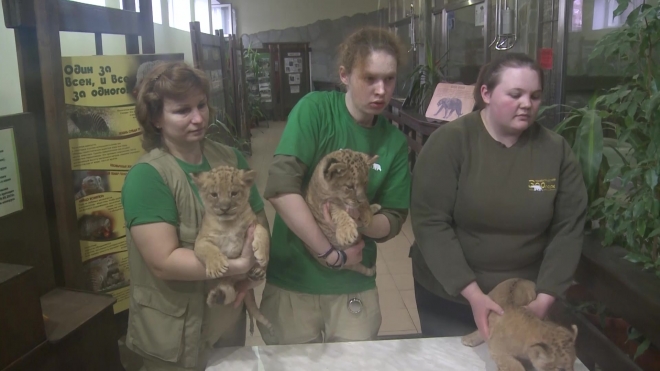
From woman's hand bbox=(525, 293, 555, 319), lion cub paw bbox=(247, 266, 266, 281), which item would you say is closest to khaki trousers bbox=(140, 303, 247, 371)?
lion cub paw bbox=(247, 266, 266, 281)

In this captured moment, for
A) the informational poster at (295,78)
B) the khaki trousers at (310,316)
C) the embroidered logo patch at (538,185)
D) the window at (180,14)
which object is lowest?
the khaki trousers at (310,316)

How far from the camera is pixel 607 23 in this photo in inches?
114

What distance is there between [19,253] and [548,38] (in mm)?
3021

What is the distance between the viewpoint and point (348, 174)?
1.27 meters

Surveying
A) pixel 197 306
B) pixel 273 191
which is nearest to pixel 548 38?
pixel 273 191

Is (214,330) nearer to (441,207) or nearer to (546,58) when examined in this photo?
(441,207)

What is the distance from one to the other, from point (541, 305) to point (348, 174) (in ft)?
2.09

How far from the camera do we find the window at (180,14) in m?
3.11

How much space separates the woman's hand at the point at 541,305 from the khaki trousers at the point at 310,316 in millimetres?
446

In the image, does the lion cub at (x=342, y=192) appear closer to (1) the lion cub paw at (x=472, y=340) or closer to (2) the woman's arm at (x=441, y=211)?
(2) the woman's arm at (x=441, y=211)

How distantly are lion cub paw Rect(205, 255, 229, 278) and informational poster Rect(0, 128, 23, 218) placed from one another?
894 mm

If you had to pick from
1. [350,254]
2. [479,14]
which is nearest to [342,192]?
[350,254]

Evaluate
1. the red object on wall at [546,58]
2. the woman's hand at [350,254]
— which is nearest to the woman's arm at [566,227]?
the woman's hand at [350,254]

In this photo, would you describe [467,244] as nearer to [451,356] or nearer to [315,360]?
[451,356]
